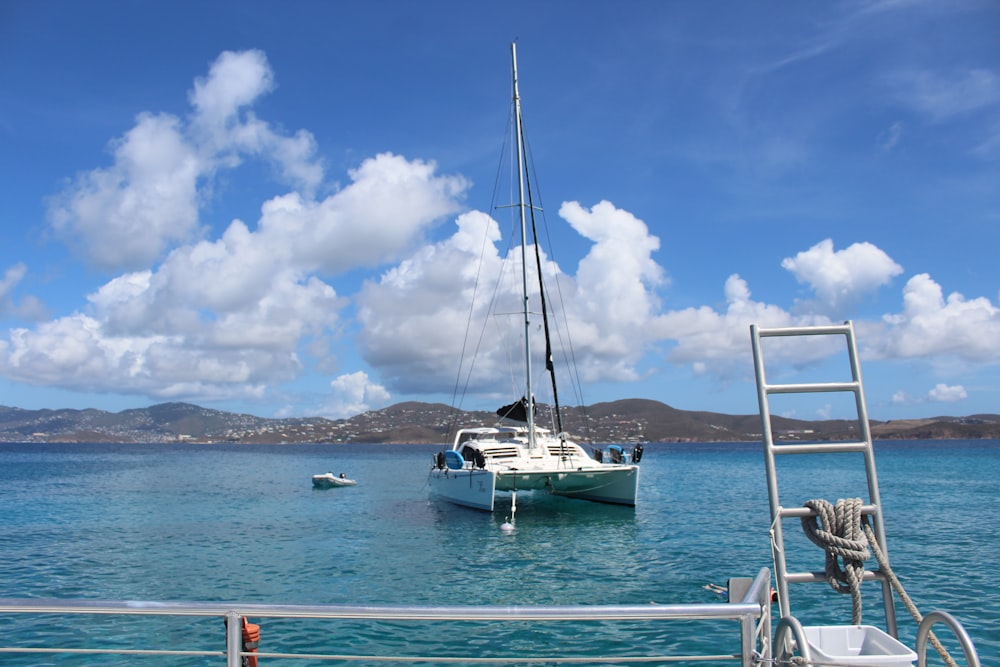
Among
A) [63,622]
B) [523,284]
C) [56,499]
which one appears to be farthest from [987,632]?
[56,499]

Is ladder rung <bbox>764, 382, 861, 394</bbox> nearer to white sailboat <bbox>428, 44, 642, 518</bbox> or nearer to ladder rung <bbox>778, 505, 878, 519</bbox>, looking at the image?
ladder rung <bbox>778, 505, 878, 519</bbox>

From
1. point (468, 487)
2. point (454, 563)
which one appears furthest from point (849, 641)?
point (468, 487)

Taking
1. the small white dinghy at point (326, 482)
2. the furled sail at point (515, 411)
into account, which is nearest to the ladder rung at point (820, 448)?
the furled sail at point (515, 411)

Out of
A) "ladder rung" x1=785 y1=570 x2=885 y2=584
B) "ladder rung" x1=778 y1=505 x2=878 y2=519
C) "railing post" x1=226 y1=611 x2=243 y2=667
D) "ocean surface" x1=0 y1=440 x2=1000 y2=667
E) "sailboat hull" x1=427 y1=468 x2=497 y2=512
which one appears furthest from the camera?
"sailboat hull" x1=427 y1=468 x2=497 y2=512

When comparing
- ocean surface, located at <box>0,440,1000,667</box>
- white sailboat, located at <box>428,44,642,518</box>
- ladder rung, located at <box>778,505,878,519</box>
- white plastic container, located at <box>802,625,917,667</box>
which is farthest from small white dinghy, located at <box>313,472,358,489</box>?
white plastic container, located at <box>802,625,917,667</box>

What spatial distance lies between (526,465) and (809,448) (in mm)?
22556

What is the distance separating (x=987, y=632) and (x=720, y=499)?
25.8 metres

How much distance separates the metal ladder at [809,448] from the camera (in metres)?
4.69

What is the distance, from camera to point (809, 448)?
186 inches

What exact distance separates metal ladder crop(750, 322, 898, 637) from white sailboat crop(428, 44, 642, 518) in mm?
20305

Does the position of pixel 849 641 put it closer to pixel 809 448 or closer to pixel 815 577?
pixel 815 577

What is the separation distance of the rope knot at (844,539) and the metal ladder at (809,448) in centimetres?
9

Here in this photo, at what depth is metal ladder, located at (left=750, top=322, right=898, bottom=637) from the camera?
15.4 feet

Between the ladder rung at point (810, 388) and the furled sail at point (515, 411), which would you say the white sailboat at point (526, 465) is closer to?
the furled sail at point (515, 411)
